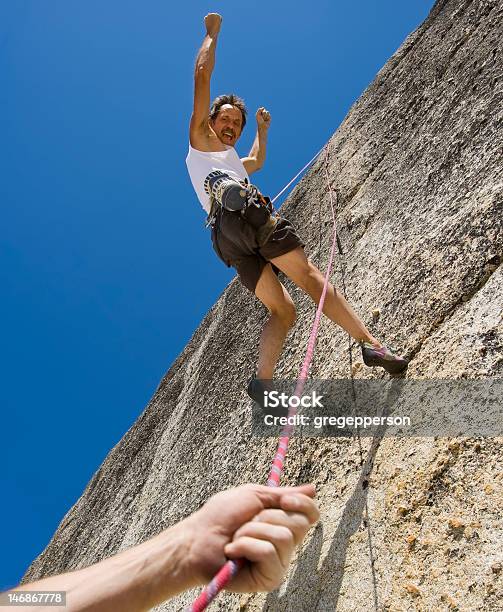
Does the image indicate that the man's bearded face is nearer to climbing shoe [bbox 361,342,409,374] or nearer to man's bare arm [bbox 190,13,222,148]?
man's bare arm [bbox 190,13,222,148]

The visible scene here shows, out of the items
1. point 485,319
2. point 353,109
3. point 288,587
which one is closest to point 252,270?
point 485,319

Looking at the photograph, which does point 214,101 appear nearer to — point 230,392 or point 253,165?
point 253,165

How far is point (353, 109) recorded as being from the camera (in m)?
5.62

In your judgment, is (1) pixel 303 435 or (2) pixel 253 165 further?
(2) pixel 253 165

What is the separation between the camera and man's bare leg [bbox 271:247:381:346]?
2895 mm

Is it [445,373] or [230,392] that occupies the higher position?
[230,392]

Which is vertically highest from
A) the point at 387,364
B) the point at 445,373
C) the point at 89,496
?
the point at 89,496

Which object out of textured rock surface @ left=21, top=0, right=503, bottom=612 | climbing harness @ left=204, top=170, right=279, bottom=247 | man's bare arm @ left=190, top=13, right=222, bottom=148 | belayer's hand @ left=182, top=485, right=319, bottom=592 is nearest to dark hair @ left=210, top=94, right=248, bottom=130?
man's bare arm @ left=190, top=13, right=222, bottom=148

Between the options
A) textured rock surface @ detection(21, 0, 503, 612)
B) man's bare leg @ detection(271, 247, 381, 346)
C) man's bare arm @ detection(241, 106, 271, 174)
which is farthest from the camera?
man's bare arm @ detection(241, 106, 271, 174)

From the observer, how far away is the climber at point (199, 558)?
1.11 meters

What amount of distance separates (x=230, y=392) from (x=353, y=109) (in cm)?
312

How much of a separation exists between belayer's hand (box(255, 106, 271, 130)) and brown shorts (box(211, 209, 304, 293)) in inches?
68.6

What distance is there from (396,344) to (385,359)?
251 mm

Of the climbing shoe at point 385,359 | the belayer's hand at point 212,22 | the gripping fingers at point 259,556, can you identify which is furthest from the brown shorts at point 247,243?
the gripping fingers at point 259,556
